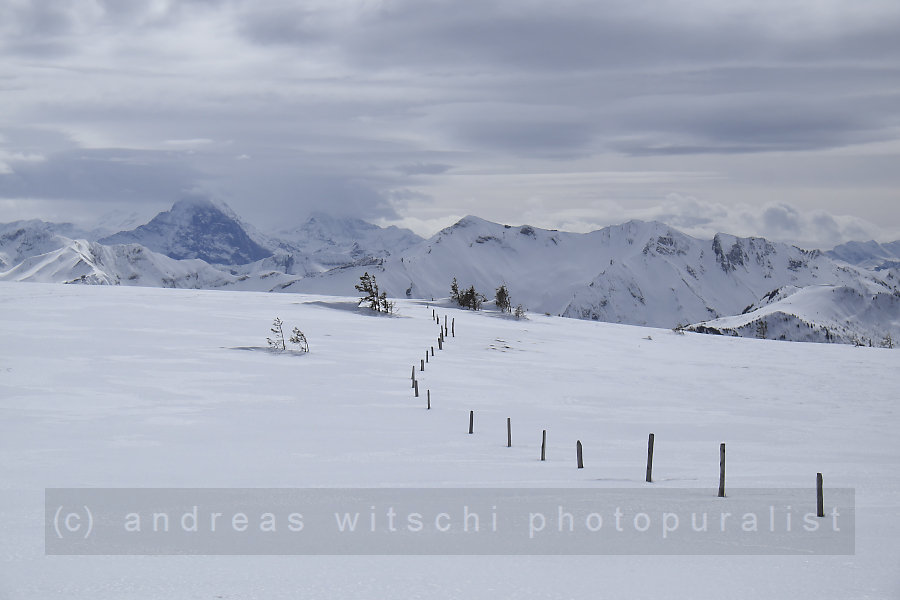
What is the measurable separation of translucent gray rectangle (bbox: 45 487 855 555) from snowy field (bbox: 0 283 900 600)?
0.50 meters

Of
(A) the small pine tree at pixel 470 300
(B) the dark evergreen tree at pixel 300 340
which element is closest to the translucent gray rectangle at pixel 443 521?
(B) the dark evergreen tree at pixel 300 340

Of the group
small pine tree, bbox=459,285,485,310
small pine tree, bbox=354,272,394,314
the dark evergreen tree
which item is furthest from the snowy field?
small pine tree, bbox=459,285,485,310

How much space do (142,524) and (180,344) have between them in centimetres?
3275

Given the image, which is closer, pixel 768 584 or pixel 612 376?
pixel 768 584

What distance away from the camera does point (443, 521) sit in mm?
13195

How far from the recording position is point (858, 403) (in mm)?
38688

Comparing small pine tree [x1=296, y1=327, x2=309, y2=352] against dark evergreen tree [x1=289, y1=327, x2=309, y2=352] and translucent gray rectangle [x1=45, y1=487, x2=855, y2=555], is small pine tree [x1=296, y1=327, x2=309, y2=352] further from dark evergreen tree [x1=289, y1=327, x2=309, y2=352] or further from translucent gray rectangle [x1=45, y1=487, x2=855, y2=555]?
translucent gray rectangle [x1=45, y1=487, x2=855, y2=555]

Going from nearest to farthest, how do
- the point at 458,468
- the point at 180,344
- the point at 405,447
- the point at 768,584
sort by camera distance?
the point at 768,584 < the point at 458,468 < the point at 405,447 < the point at 180,344

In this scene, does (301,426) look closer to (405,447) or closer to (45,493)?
(405,447)

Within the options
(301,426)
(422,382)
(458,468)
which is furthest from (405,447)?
(422,382)

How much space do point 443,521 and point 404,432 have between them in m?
11.6

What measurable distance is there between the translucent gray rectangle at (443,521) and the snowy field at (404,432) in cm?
50

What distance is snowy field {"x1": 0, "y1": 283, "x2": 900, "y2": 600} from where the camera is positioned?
10.4 m

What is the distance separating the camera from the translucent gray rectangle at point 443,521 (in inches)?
464
